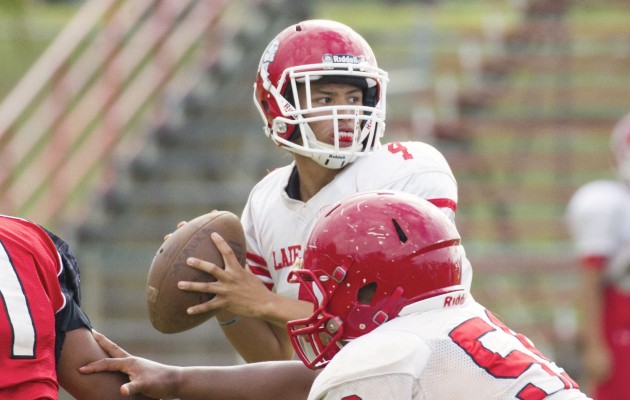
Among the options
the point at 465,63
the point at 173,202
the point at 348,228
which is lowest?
the point at 173,202

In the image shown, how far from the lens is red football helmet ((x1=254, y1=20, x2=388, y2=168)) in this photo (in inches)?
138

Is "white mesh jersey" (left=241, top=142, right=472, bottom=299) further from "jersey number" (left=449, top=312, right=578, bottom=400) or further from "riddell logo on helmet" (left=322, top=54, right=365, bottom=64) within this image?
"jersey number" (left=449, top=312, right=578, bottom=400)

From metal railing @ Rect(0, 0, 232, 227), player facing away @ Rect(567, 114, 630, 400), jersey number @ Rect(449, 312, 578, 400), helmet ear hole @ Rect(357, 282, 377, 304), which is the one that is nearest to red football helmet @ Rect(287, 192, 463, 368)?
helmet ear hole @ Rect(357, 282, 377, 304)

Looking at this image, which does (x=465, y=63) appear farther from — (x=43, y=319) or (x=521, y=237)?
(x=43, y=319)

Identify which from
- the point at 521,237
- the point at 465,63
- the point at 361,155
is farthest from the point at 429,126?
the point at 361,155

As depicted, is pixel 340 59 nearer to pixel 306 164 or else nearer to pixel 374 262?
pixel 306 164

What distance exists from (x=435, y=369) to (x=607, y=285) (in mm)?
3618

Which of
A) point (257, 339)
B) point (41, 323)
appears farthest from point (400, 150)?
point (41, 323)

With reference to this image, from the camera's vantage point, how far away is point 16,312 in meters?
2.68

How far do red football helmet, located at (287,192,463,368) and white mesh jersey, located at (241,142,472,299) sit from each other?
59 cm

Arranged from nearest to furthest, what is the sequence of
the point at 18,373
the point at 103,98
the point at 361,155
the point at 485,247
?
the point at 18,373
the point at 361,155
the point at 103,98
the point at 485,247

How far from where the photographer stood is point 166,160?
30.3 ft

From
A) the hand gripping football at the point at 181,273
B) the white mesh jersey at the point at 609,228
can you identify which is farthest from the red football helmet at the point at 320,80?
the white mesh jersey at the point at 609,228

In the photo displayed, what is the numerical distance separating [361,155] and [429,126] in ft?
18.3
